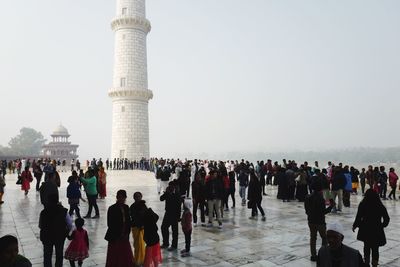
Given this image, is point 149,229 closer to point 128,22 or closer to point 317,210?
point 317,210

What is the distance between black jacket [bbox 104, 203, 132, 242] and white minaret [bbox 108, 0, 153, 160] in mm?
30220

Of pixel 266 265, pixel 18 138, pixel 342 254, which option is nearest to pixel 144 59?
pixel 266 265

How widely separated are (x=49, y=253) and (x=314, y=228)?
4.93m

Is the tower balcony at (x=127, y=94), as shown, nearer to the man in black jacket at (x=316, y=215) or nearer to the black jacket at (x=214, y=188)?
the black jacket at (x=214, y=188)

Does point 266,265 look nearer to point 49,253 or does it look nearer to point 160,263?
point 160,263

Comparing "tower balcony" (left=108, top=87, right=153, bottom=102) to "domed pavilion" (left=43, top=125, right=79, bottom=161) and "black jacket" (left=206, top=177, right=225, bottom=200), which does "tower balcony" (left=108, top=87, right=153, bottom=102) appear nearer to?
"black jacket" (left=206, top=177, right=225, bottom=200)

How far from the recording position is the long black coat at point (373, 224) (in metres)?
5.61

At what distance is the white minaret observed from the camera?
35031mm

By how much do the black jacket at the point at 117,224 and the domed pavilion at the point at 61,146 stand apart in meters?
71.9

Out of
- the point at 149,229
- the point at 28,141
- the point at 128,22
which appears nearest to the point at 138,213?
the point at 149,229

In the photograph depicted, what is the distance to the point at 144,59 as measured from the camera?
36406 millimetres

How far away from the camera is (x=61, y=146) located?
74125 mm

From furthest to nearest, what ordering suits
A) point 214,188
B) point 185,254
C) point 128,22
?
1. point 128,22
2. point 214,188
3. point 185,254

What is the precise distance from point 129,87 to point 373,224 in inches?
1247
